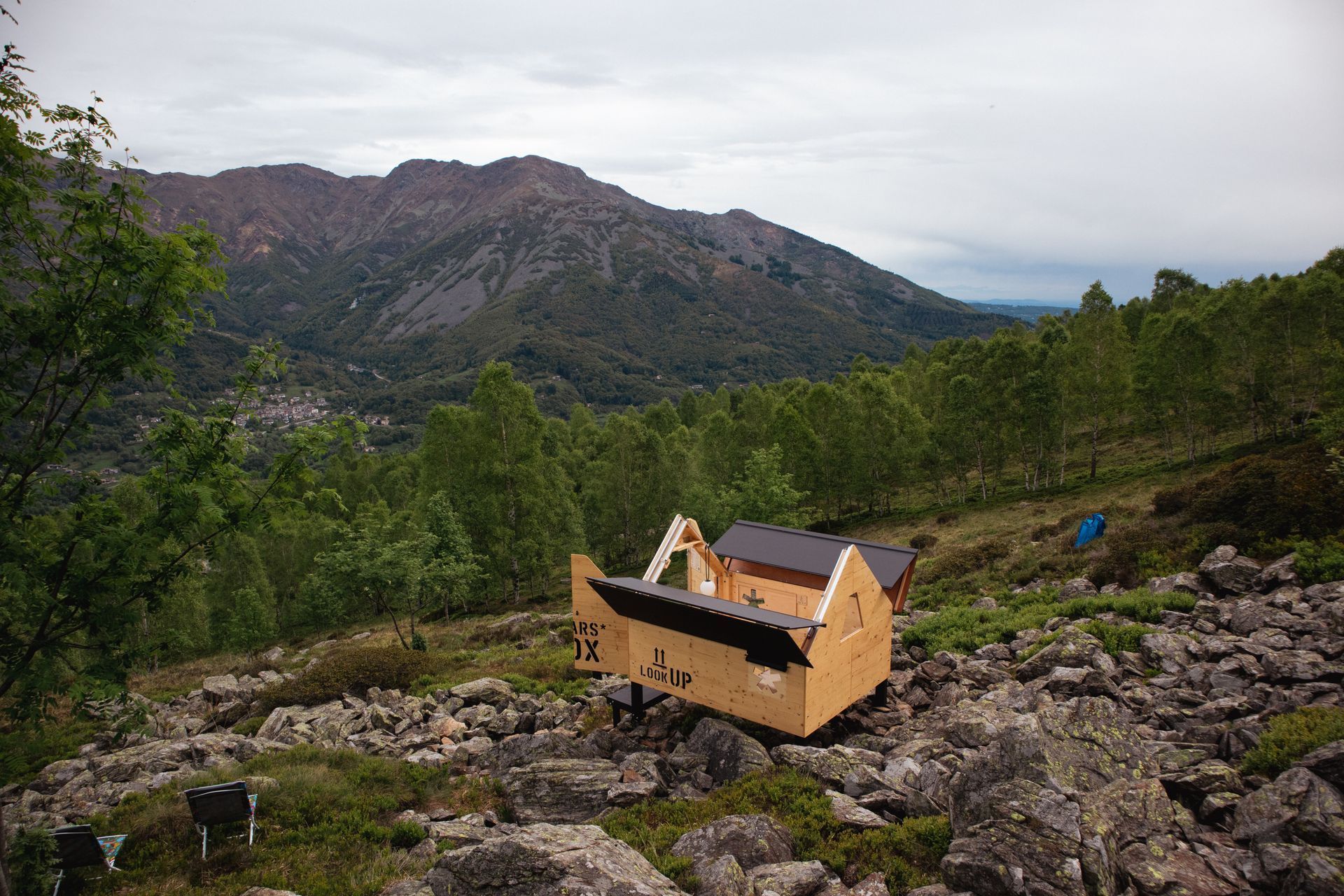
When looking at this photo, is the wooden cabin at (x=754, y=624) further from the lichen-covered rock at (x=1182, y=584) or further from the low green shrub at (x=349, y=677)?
the lichen-covered rock at (x=1182, y=584)

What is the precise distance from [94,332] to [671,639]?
10.6 metres

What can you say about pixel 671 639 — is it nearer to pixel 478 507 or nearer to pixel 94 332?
pixel 94 332

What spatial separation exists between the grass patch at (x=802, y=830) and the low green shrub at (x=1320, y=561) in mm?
13870

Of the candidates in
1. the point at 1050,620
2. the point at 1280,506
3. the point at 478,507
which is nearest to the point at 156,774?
the point at 1050,620

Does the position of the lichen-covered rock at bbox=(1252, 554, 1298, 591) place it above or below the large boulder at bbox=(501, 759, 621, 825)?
above

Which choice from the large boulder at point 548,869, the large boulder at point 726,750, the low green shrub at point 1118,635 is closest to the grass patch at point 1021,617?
the low green shrub at point 1118,635

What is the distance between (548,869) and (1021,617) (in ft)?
52.9

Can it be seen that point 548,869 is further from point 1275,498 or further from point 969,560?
point 969,560

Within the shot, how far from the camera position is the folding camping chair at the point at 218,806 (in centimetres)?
1003

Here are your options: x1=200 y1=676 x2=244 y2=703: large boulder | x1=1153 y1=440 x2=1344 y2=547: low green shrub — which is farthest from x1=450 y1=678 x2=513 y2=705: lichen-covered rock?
x1=1153 y1=440 x2=1344 y2=547: low green shrub

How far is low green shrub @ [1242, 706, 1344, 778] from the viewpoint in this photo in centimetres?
901

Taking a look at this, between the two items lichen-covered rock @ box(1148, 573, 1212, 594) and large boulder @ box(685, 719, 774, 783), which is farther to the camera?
lichen-covered rock @ box(1148, 573, 1212, 594)

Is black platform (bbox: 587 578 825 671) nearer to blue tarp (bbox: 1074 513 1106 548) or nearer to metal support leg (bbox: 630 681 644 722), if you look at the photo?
metal support leg (bbox: 630 681 644 722)

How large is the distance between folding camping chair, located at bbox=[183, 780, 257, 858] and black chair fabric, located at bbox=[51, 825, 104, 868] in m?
1.14
